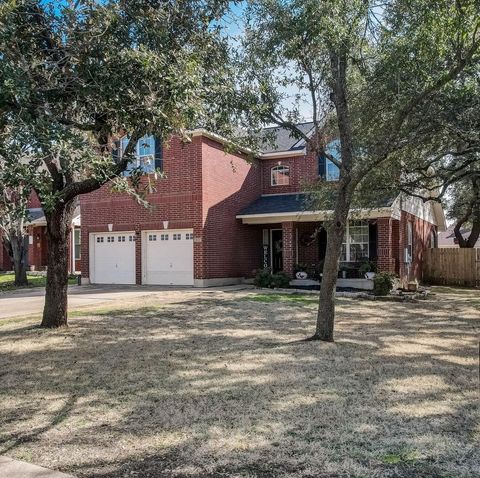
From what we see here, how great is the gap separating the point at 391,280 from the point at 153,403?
40.2ft

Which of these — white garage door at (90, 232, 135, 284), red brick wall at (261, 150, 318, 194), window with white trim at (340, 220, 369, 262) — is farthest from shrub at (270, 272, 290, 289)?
white garage door at (90, 232, 135, 284)

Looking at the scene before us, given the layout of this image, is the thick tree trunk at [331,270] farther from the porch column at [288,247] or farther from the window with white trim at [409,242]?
the window with white trim at [409,242]

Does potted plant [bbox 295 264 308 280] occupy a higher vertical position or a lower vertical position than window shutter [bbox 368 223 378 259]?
lower

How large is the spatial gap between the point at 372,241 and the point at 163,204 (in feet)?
26.5

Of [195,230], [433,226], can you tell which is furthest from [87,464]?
[433,226]

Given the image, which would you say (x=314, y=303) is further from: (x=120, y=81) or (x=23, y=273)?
(x=23, y=273)

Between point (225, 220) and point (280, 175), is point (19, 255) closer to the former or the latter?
point (225, 220)

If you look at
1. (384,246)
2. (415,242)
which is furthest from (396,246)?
(415,242)

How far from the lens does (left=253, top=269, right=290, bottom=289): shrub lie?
60.5 feet

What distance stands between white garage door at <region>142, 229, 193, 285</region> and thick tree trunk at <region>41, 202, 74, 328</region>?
31.7 ft

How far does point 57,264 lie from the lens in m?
9.24

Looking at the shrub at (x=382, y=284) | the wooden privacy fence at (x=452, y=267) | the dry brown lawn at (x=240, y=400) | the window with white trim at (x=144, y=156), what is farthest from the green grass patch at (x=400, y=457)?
the wooden privacy fence at (x=452, y=267)

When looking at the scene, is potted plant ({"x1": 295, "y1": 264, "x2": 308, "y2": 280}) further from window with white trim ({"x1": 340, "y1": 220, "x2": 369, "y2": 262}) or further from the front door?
the front door

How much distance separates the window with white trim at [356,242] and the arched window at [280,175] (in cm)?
379
